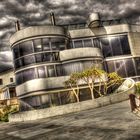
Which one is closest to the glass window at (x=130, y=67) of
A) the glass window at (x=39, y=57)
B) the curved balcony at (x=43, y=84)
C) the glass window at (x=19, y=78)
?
the curved balcony at (x=43, y=84)

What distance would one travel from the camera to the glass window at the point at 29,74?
1015 inches

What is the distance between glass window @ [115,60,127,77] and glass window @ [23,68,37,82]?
442 inches

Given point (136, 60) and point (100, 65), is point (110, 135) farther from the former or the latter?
point (136, 60)

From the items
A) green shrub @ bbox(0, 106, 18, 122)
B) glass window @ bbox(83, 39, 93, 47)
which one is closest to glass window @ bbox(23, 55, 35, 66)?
green shrub @ bbox(0, 106, 18, 122)

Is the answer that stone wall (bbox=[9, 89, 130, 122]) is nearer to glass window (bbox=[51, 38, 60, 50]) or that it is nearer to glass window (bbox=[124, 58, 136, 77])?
glass window (bbox=[51, 38, 60, 50])

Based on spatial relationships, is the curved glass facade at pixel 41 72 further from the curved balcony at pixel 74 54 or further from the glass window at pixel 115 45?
the glass window at pixel 115 45

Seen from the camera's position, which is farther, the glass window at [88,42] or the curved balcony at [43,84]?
the glass window at [88,42]

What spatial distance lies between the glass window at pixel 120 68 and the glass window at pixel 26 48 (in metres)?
11.5

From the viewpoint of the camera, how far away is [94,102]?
21.0m

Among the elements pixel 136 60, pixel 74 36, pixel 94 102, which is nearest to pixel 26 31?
pixel 74 36

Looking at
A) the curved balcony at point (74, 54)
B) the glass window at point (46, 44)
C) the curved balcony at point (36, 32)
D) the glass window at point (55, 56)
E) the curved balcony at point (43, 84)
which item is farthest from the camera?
the glass window at point (55, 56)

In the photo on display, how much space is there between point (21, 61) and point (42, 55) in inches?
101

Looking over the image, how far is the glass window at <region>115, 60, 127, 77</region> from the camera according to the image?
101 feet

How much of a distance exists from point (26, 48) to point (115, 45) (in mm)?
12307
